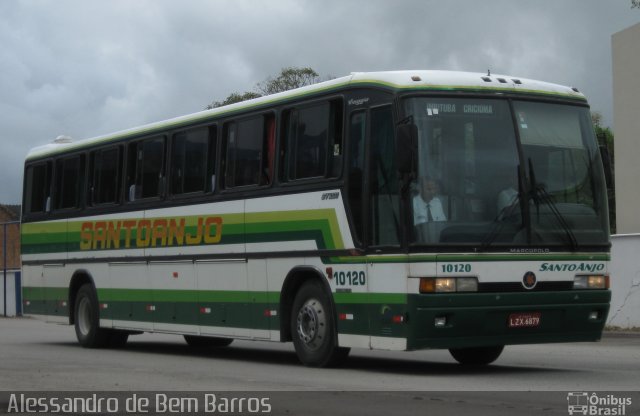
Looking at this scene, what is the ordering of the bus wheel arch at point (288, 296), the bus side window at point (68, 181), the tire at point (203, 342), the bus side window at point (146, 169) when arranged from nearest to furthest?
1. the bus wheel arch at point (288, 296)
2. the bus side window at point (146, 169)
3. the tire at point (203, 342)
4. the bus side window at point (68, 181)

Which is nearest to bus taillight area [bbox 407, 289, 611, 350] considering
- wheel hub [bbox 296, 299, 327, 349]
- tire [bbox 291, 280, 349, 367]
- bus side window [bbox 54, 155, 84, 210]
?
tire [bbox 291, 280, 349, 367]

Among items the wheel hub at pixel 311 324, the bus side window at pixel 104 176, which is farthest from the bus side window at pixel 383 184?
the bus side window at pixel 104 176

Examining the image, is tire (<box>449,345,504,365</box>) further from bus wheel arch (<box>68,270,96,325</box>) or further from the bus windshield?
bus wheel arch (<box>68,270,96,325</box>)

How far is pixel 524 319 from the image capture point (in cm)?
1448

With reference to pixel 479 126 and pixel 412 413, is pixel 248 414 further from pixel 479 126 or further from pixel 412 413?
pixel 479 126

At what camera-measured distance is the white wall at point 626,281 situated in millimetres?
24844

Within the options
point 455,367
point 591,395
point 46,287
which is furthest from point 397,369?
point 46,287

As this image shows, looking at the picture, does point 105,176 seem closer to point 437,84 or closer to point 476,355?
point 476,355

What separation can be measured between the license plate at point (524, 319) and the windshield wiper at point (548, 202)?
945 mm

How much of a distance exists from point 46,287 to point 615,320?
36.6 ft

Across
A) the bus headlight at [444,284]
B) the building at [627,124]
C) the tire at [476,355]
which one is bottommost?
the tire at [476,355]

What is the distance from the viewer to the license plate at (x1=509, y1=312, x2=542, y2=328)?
1440cm

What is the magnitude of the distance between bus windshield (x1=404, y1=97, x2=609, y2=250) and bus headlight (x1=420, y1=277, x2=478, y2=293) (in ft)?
1.38

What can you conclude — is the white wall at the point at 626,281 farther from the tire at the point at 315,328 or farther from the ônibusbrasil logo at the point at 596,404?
the ônibusbrasil logo at the point at 596,404
